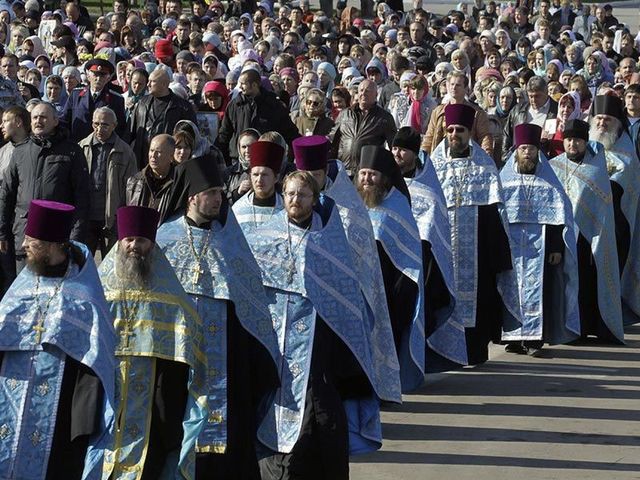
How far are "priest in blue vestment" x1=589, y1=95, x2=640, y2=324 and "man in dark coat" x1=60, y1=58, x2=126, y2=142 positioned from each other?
167 inches

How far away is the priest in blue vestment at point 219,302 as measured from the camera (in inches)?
345

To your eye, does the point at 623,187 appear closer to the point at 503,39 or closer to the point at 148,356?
the point at 148,356

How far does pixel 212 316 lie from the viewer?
A: 347 inches

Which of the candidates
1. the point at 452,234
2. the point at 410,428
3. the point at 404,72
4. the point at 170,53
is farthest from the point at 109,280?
the point at 170,53

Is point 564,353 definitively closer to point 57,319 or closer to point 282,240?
point 282,240

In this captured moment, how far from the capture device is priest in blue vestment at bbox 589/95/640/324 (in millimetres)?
14992


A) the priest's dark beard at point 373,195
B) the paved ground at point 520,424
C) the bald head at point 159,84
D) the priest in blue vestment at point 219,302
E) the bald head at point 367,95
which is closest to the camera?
the priest in blue vestment at point 219,302

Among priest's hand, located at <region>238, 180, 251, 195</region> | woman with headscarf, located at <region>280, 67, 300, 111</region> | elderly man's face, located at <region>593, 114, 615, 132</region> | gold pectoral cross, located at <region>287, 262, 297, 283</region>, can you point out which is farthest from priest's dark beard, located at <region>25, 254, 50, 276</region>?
woman with headscarf, located at <region>280, 67, 300, 111</region>

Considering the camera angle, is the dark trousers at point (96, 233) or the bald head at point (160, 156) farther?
the dark trousers at point (96, 233)

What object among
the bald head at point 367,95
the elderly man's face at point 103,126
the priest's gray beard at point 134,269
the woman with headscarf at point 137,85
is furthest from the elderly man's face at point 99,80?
the priest's gray beard at point 134,269

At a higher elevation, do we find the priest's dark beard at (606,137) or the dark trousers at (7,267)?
the priest's dark beard at (606,137)

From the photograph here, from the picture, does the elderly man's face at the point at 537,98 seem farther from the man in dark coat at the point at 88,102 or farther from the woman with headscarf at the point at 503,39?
the woman with headscarf at the point at 503,39

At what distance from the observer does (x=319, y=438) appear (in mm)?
9258

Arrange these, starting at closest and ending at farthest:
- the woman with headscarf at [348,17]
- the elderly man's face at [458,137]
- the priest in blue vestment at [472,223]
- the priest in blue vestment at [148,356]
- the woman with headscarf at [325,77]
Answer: the priest in blue vestment at [148,356] < the elderly man's face at [458,137] < the priest in blue vestment at [472,223] < the woman with headscarf at [325,77] < the woman with headscarf at [348,17]
